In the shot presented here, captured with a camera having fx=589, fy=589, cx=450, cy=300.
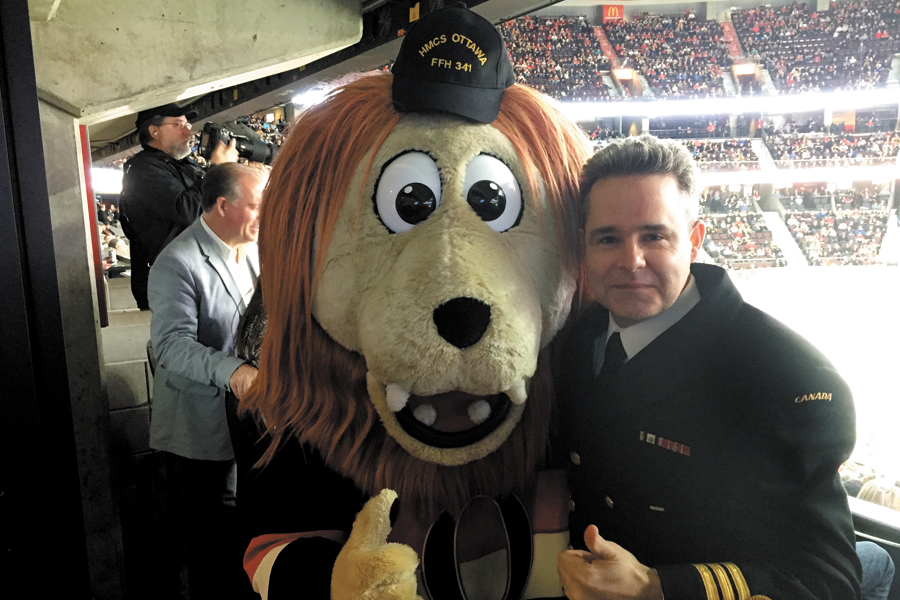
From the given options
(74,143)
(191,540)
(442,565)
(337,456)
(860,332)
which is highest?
(74,143)

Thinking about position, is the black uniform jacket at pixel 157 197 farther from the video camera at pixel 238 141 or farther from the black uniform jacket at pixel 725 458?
the black uniform jacket at pixel 725 458

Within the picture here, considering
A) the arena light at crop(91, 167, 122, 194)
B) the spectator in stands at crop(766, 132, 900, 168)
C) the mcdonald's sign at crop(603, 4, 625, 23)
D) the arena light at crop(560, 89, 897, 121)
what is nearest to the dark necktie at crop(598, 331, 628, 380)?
the arena light at crop(91, 167, 122, 194)

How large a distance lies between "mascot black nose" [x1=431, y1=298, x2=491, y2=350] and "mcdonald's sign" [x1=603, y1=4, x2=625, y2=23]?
16738mm

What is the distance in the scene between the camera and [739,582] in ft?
1.96

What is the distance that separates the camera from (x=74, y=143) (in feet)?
6.46

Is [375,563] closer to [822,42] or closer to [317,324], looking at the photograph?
[317,324]

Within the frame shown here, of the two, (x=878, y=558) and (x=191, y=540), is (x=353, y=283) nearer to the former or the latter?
(x=878, y=558)

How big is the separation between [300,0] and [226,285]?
4.32 ft

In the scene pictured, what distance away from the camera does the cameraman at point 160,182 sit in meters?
2.25

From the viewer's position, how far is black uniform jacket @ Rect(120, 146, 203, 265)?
2.25 metres

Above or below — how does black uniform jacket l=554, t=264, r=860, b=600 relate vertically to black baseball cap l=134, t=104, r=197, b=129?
below

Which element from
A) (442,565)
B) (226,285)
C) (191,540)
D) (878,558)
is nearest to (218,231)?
(226,285)

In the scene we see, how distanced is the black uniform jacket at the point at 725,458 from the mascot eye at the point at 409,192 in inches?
12.4

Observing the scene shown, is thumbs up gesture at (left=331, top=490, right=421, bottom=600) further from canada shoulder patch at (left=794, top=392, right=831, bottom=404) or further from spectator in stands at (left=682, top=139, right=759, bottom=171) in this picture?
spectator in stands at (left=682, top=139, right=759, bottom=171)
